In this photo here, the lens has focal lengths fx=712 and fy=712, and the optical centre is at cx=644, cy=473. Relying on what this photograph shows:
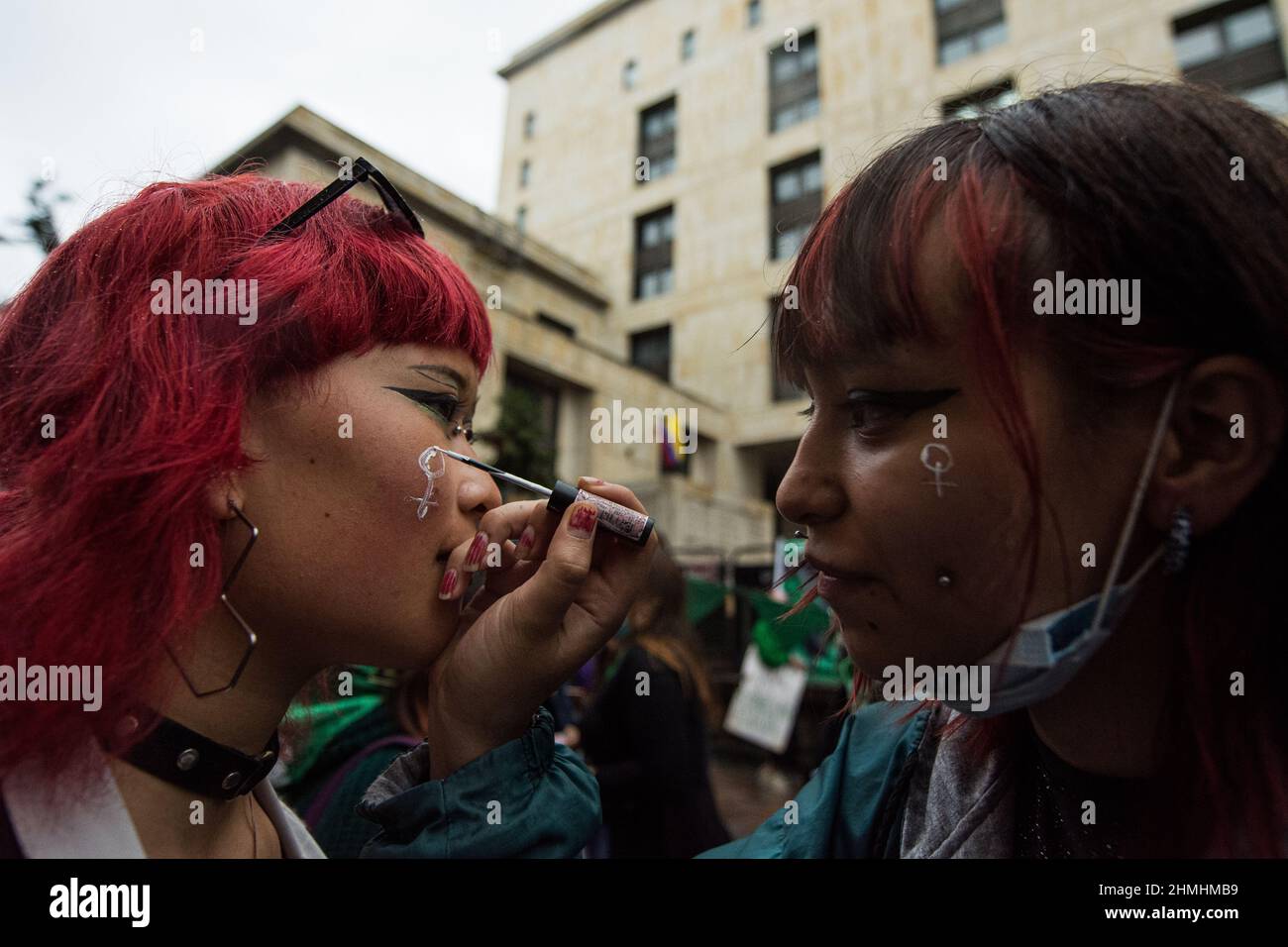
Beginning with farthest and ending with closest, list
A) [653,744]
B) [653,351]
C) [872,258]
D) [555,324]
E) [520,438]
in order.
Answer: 1. [653,351]
2. [555,324]
3. [520,438]
4. [653,744]
5. [872,258]

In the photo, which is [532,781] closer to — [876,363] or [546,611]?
[546,611]

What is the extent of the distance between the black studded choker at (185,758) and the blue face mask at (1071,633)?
4.13 ft

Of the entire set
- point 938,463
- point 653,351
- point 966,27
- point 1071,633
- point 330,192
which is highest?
point 966,27

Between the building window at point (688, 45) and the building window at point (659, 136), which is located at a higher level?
the building window at point (688, 45)

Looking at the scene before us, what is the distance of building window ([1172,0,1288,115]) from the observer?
1555 cm

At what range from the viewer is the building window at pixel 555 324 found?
22531 millimetres

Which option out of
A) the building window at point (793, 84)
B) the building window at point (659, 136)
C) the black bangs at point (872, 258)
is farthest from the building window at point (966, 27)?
the black bangs at point (872, 258)

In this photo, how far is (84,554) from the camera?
44.1 inches

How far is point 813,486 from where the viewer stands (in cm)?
115

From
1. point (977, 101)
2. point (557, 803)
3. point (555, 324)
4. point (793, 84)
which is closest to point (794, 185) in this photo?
point (793, 84)

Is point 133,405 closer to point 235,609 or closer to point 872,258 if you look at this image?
point 235,609

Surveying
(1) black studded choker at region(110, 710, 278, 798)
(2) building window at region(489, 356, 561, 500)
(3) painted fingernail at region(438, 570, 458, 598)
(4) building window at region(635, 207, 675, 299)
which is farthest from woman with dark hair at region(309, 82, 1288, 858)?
(4) building window at region(635, 207, 675, 299)

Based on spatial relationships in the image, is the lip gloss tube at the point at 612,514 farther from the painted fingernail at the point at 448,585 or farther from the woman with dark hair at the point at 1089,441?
the woman with dark hair at the point at 1089,441

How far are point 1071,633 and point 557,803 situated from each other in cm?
92
